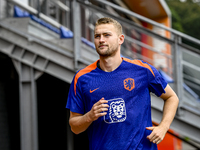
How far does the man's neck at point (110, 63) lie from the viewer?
8.45 feet

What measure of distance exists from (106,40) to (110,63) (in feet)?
0.77

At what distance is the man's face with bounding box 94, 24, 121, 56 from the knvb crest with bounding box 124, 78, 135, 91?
11.3 inches

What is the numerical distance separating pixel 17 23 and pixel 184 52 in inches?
121

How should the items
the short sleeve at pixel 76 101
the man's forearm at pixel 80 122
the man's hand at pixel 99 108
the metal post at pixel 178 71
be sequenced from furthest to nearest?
the metal post at pixel 178 71, the short sleeve at pixel 76 101, the man's forearm at pixel 80 122, the man's hand at pixel 99 108

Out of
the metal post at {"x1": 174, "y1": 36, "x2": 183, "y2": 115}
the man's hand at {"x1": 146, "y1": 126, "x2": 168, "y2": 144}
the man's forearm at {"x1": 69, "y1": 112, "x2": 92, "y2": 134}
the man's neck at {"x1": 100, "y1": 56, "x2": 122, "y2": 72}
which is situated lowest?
the man's hand at {"x1": 146, "y1": 126, "x2": 168, "y2": 144}

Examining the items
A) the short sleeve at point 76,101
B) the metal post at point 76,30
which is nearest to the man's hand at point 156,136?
the short sleeve at point 76,101

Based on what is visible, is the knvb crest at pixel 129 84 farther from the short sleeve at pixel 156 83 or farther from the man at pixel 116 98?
the short sleeve at pixel 156 83

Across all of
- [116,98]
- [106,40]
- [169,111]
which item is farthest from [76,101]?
[169,111]

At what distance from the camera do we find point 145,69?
8.57ft

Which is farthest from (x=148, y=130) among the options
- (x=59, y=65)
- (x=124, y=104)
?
(x=59, y=65)

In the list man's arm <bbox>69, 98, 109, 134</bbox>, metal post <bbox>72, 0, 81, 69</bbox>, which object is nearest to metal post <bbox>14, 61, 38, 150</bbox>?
metal post <bbox>72, 0, 81, 69</bbox>

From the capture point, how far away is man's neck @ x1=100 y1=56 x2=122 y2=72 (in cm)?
258

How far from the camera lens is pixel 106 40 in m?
2.48

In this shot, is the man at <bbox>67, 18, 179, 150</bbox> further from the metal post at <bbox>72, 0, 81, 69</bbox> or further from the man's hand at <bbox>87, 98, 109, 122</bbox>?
→ the metal post at <bbox>72, 0, 81, 69</bbox>
